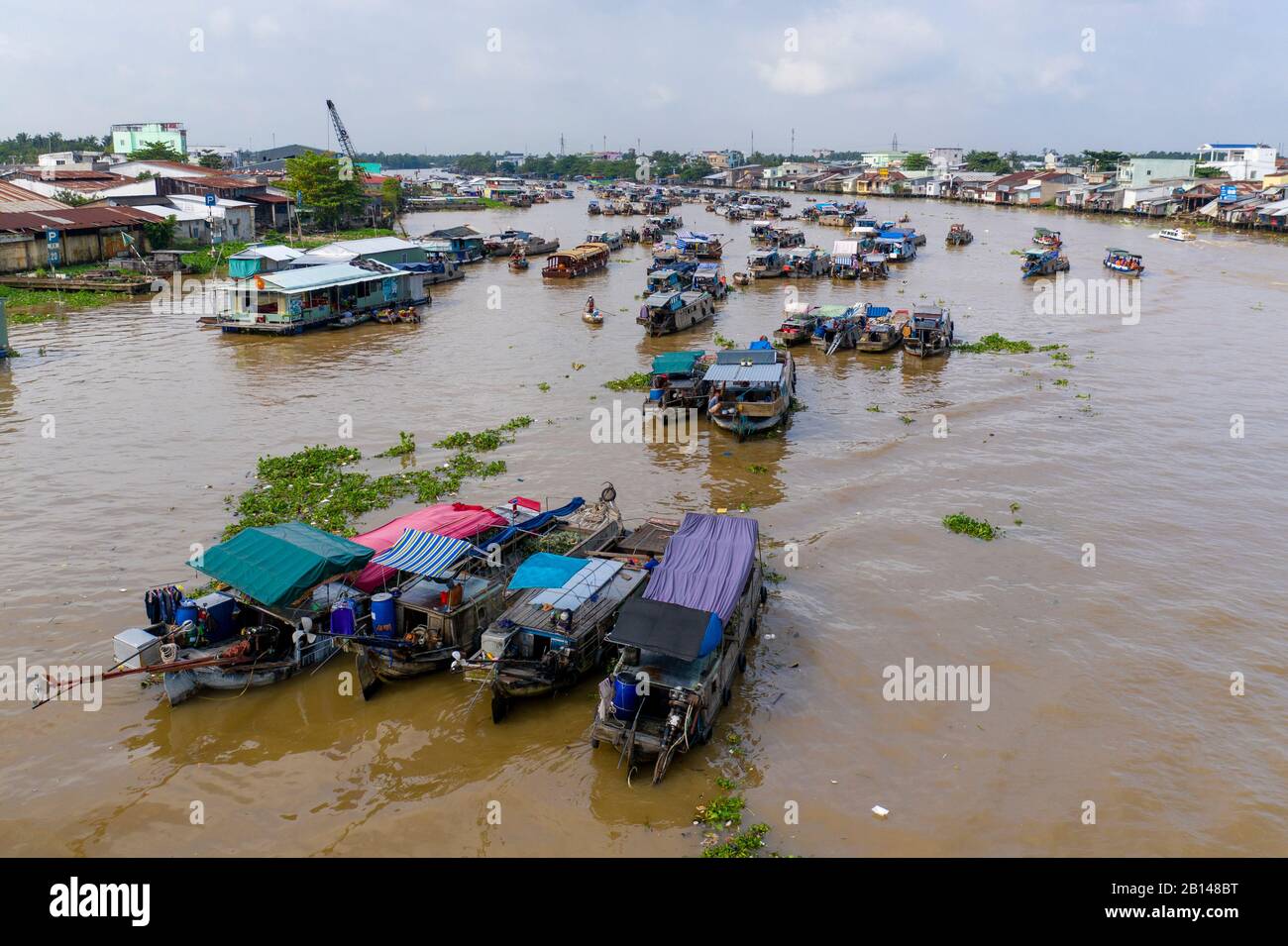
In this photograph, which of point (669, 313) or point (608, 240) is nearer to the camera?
point (669, 313)

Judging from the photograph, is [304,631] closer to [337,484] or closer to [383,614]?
→ [383,614]

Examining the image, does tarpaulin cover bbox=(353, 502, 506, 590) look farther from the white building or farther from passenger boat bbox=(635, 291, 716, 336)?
the white building

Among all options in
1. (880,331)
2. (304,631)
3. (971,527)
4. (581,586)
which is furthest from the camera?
(880,331)

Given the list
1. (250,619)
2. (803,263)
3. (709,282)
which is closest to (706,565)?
(250,619)

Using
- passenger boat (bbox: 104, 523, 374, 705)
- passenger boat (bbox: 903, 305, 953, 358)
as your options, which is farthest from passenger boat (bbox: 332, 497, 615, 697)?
passenger boat (bbox: 903, 305, 953, 358)
